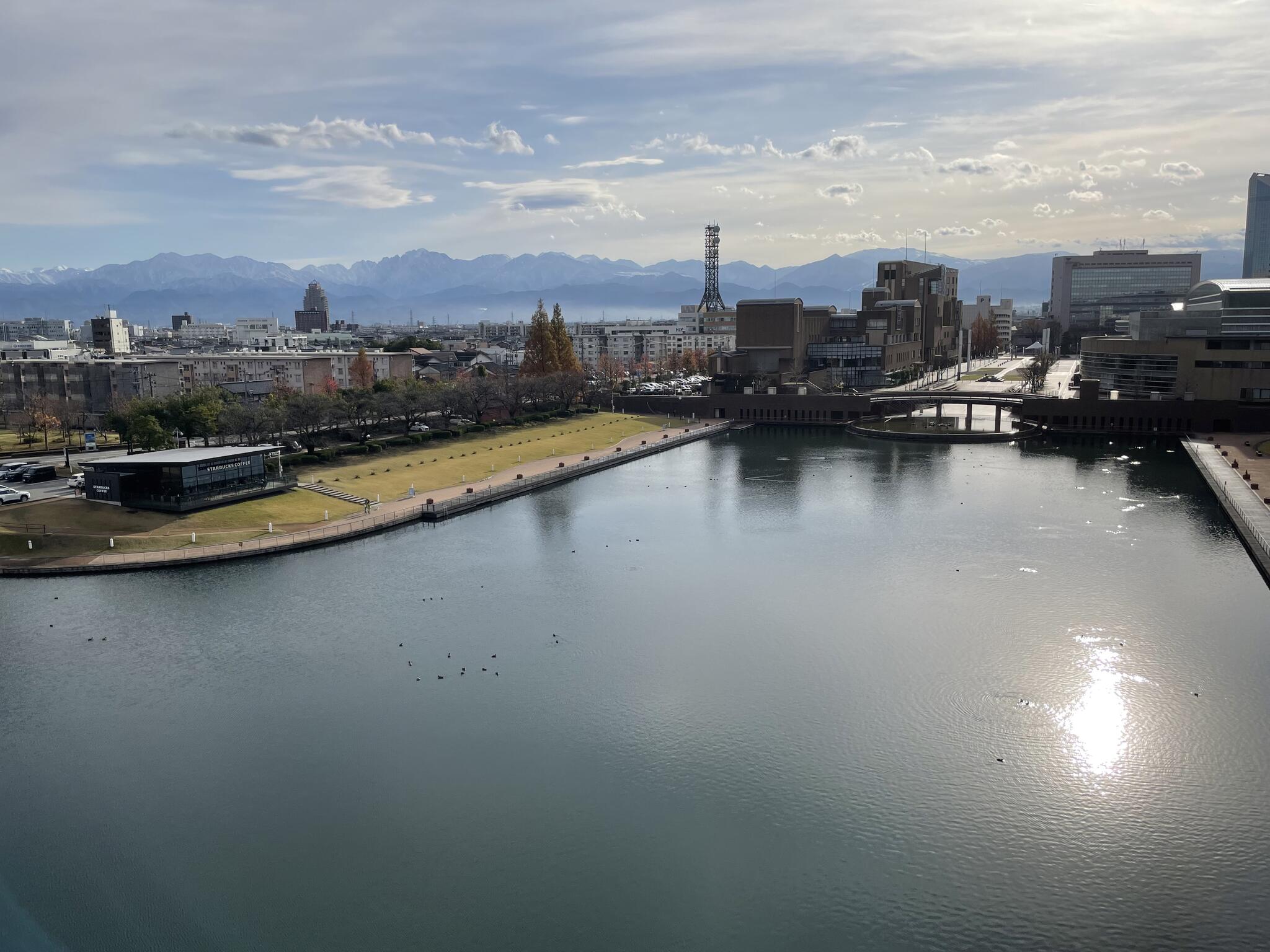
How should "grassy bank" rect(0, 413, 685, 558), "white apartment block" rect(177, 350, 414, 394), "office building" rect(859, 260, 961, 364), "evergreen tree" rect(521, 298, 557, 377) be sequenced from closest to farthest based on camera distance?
"grassy bank" rect(0, 413, 685, 558), "evergreen tree" rect(521, 298, 557, 377), "white apartment block" rect(177, 350, 414, 394), "office building" rect(859, 260, 961, 364)

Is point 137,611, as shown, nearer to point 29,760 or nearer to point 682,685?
point 29,760

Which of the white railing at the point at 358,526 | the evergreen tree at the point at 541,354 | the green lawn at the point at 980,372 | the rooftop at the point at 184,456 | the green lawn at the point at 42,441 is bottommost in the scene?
the white railing at the point at 358,526

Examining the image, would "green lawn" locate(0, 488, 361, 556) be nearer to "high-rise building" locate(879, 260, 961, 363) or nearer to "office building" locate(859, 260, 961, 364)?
"high-rise building" locate(879, 260, 961, 363)

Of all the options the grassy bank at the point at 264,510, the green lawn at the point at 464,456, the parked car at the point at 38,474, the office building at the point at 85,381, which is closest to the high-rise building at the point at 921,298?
the green lawn at the point at 464,456

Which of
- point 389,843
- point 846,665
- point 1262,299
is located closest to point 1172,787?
point 846,665

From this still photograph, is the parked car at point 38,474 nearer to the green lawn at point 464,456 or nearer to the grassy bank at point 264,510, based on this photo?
the grassy bank at point 264,510

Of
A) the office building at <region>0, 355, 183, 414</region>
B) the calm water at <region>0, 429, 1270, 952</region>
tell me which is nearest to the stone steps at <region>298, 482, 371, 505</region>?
the calm water at <region>0, 429, 1270, 952</region>

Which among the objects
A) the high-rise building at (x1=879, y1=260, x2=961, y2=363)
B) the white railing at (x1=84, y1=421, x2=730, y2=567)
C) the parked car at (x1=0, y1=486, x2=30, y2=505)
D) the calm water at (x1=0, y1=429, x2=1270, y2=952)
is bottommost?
the calm water at (x1=0, y1=429, x2=1270, y2=952)

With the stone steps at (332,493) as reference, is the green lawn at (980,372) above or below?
above
